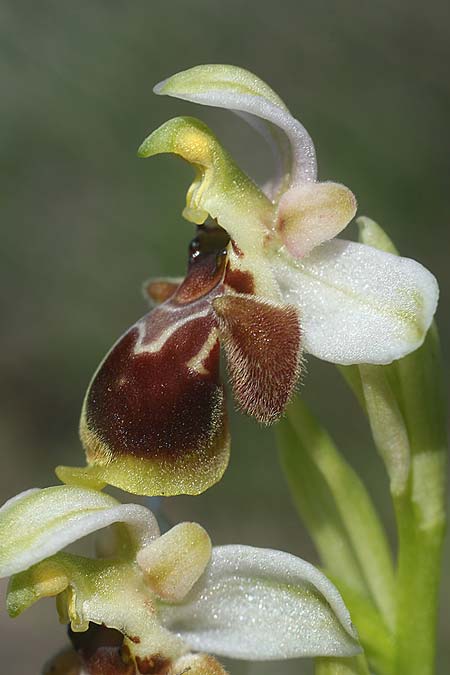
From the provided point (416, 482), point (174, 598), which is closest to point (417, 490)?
point (416, 482)

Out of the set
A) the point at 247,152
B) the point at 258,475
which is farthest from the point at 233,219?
the point at 247,152

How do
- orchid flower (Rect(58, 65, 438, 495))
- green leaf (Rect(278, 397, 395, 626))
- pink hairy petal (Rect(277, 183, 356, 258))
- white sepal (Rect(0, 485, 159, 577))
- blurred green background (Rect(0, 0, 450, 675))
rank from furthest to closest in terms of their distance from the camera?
blurred green background (Rect(0, 0, 450, 675)) → green leaf (Rect(278, 397, 395, 626)) → pink hairy petal (Rect(277, 183, 356, 258)) → orchid flower (Rect(58, 65, 438, 495)) → white sepal (Rect(0, 485, 159, 577))

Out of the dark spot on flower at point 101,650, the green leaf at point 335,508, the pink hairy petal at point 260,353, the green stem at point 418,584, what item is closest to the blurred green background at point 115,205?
the green leaf at point 335,508

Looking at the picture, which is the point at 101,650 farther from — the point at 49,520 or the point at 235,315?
the point at 235,315

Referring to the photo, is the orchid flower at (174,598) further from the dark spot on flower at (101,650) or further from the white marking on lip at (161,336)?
the white marking on lip at (161,336)

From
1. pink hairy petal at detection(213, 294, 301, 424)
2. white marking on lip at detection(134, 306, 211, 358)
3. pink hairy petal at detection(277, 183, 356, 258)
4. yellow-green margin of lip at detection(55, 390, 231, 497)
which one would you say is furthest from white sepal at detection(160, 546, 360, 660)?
pink hairy petal at detection(277, 183, 356, 258)

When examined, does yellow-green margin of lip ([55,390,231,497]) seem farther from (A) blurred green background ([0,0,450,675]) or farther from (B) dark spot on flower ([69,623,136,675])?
(A) blurred green background ([0,0,450,675])
